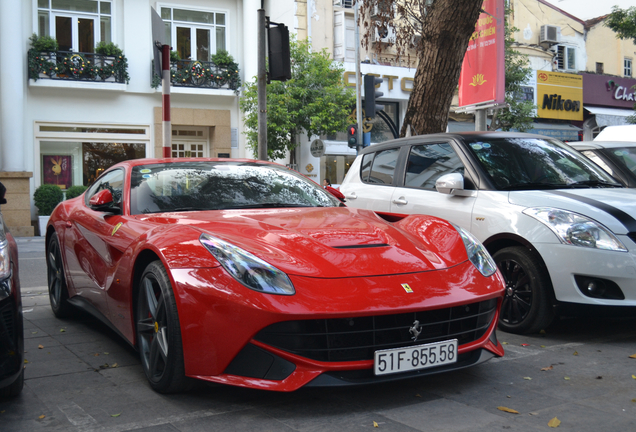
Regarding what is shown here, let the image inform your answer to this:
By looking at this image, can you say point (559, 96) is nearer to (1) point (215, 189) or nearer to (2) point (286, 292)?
(1) point (215, 189)

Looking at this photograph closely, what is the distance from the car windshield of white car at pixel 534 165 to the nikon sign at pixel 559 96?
82.0ft

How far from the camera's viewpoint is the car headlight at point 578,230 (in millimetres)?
4371

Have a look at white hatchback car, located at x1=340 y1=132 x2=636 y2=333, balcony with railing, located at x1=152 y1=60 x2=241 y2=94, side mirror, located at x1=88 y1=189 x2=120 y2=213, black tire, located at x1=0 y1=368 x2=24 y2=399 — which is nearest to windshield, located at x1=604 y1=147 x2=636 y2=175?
white hatchback car, located at x1=340 y1=132 x2=636 y2=333

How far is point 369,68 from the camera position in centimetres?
2511

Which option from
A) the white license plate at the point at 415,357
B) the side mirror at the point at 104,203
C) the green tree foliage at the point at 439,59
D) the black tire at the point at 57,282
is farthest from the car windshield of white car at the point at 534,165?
the black tire at the point at 57,282

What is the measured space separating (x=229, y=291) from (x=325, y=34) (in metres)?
23.6

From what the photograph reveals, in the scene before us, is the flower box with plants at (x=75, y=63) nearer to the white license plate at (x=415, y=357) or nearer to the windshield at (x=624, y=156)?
the windshield at (x=624, y=156)

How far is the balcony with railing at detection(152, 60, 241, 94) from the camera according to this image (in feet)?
72.2

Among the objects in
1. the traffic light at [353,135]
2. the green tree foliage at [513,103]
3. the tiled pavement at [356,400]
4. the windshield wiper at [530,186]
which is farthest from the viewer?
the green tree foliage at [513,103]

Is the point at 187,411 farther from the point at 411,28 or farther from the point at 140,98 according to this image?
the point at 140,98

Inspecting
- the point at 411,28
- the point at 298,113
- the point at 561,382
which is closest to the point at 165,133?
the point at 411,28

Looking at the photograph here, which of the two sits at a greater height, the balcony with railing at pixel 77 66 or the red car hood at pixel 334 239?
the balcony with railing at pixel 77 66

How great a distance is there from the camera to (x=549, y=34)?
100 ft

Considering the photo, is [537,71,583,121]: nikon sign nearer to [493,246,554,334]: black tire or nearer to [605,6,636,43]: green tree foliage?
[605,6,636,43]: green tree foliage
